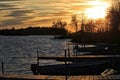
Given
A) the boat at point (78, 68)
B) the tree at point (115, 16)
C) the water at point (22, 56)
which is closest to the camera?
the boat at point (78, 68)

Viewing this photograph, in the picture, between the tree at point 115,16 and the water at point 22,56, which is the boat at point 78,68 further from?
the tree at point 115,16

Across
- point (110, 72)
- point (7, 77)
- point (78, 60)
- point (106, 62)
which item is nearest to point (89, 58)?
point (78, 60)

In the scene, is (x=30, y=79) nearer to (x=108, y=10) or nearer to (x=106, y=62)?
(x=106, y=62)

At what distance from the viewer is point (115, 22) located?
102312mm

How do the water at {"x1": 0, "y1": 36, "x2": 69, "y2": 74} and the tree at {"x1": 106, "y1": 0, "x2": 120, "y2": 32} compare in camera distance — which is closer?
the water at {"x1": 0, "y1": 36, "x2": 69, "y2": 74}

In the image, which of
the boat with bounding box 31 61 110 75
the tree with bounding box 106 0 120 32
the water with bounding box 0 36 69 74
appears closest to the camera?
the boat with bounding box 31 61 110 75

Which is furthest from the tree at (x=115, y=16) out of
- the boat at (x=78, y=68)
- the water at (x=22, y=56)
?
the boat at (x=78, y=68)

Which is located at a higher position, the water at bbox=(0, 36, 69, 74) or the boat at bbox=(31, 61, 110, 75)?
the boat at bbox=(31, 61, 110, 75)

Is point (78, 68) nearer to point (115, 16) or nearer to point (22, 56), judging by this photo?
point (22, 56)

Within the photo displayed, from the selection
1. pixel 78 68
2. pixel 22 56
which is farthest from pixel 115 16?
pixel 78 68

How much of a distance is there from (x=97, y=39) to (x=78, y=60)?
6554 centimetres

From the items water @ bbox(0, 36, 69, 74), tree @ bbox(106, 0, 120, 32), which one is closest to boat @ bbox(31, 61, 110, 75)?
water @ bbox(0, 36, 69, 74)

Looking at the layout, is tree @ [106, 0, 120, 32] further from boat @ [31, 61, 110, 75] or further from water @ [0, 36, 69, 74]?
boat @ [31, 61, 110, 75]

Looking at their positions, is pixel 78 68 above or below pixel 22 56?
above
